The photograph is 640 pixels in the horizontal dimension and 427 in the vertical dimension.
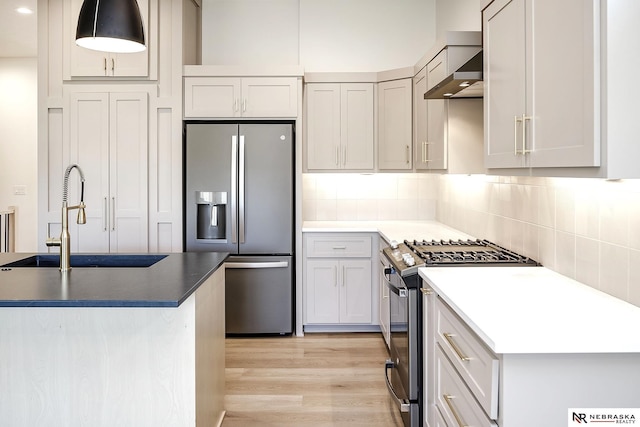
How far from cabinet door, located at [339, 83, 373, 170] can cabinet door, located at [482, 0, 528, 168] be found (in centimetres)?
216

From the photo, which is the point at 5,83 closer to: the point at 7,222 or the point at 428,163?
the point at 7,222

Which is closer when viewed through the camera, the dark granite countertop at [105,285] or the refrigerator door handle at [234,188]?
the dark granite countertop at [105,285]

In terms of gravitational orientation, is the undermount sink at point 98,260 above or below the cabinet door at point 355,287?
above

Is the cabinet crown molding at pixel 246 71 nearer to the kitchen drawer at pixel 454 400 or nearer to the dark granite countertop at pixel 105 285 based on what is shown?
the dark granite countertop at pixel 105 285

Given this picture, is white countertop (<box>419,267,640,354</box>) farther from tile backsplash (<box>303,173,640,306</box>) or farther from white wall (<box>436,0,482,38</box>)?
white wall (<box>436,0,482,38</box>)

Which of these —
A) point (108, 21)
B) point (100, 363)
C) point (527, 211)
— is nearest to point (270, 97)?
point (108, 21)

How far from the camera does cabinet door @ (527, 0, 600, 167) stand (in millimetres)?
1450

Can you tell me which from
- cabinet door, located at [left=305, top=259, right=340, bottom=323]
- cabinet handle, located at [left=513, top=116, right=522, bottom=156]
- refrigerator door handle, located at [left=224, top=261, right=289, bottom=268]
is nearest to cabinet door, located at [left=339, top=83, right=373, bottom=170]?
cabinet door, located at [left=305, top=259, right=340, bottom=323]

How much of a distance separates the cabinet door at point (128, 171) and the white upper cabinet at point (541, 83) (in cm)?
286

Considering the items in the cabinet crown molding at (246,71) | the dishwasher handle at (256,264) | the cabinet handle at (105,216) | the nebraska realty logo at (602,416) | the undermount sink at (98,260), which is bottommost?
the nebraska realty logo at (602,416)

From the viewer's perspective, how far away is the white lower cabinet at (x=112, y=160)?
412cm

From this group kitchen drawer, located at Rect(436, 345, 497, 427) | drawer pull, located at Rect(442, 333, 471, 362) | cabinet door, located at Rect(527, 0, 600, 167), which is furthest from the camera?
drawer pull, located at Rect(442, 333, 471, 362)

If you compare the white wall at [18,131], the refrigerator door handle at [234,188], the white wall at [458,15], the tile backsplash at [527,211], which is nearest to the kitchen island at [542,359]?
the tile backsplash at [527,211]

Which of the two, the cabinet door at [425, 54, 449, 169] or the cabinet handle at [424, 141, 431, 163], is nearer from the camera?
the cabinet door at [425, 54, 449, 169]
